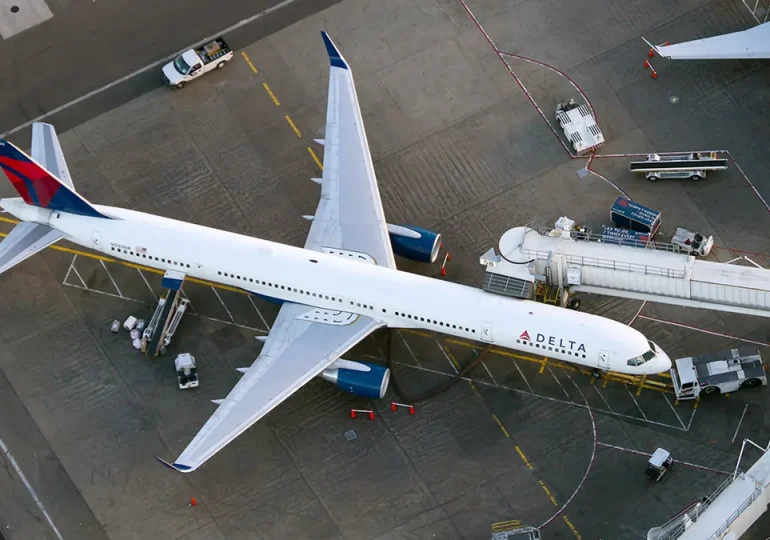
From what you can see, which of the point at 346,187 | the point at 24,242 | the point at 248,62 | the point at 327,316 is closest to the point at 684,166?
the point at 346,187

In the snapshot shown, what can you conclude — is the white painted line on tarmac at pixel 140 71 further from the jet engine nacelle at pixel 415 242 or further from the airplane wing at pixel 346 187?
the jet engine nacelle at pixel 415 242

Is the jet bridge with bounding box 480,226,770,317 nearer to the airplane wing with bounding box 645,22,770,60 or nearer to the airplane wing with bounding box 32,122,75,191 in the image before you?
the airplane wing with bounding box 645,22,770,60

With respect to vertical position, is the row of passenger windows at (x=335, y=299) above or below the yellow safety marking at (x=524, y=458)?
above

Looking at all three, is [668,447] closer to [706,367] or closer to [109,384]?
[706,367]

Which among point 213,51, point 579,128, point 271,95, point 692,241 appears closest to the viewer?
point 692,241

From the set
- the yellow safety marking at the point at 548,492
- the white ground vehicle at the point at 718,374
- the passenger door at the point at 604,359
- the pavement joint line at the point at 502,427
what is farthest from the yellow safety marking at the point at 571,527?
the white ground vehicle at the point at 718,374

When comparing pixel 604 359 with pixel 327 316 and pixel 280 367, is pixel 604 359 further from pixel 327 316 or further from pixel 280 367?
pixel 280 367
